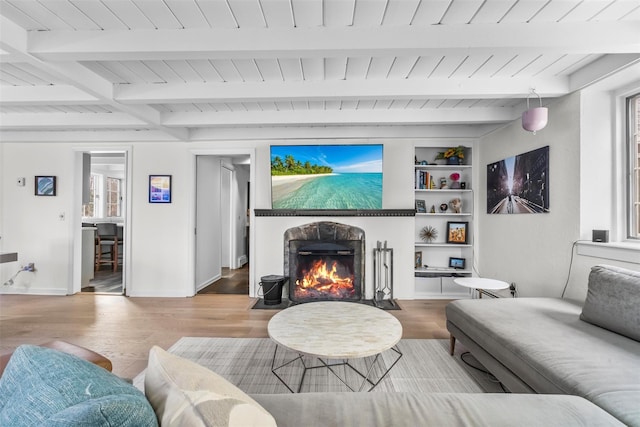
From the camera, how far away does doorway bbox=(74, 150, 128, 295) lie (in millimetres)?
4203

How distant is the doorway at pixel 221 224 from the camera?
4168 millimetres

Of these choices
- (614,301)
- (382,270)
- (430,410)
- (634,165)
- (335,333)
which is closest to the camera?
(430,410)

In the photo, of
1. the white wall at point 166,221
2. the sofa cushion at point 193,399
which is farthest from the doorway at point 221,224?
the sofa cushion at point 193,399

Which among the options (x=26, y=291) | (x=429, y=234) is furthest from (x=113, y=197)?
(x=429, y=234)

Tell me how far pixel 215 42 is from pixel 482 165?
3354 mm

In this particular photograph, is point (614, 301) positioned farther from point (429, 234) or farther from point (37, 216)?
point (37, 216)

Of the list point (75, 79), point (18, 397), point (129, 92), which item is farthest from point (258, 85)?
point (18, 397)

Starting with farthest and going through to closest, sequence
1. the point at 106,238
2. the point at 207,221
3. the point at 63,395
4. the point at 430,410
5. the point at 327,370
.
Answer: the point at 106,238 < the point at 207,221 < the point at 327,370 < the point at 430,410 < the point at 63,395

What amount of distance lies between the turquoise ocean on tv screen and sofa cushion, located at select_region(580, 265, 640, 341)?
2.20 m

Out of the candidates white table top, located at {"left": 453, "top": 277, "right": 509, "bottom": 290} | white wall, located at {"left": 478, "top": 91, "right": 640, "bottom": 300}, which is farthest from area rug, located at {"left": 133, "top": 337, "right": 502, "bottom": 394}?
white wall, located at {"left": 478, "top": 91, "right": 640, "bottom": 300}

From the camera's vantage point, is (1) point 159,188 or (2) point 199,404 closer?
(2) point 199,404

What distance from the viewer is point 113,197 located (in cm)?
724

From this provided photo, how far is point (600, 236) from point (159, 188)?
469cm

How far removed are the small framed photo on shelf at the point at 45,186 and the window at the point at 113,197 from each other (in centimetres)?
336
